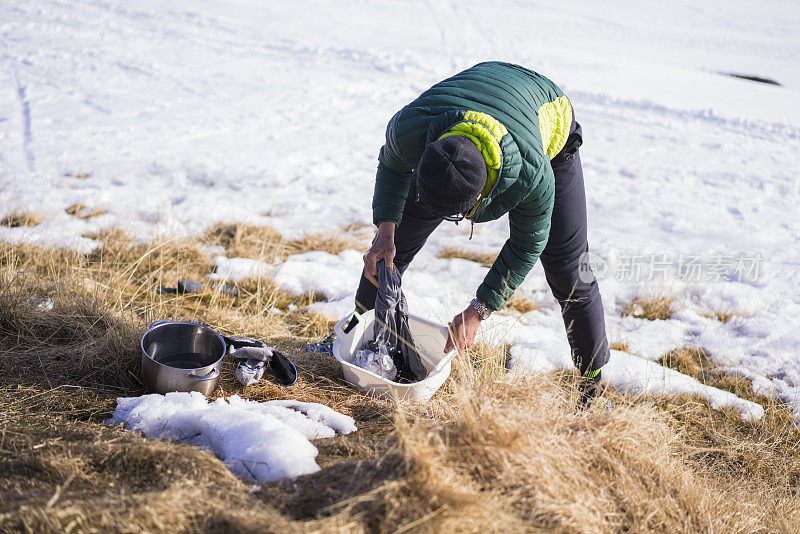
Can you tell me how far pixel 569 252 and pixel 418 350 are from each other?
899 mm

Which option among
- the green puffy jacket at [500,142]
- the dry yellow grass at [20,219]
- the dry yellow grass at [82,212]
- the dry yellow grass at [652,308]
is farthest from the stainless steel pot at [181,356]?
the dry yellow grass at [652,308]

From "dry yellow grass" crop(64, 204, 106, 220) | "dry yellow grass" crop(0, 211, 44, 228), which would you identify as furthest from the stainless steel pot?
"dry yellow grass" crop(64, 204, 106, 220)

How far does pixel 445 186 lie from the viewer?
1.84m

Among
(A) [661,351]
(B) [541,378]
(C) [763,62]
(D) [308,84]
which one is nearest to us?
(B) [541,378]

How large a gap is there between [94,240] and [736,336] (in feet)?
15.3

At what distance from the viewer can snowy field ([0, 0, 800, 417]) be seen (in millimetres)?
4117

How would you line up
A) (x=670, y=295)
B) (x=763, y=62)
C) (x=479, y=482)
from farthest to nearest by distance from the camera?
(x=763, y=62) → (x=670, y=295) → (x=479, y=482)

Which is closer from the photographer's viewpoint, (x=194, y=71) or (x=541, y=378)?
(x=541, y=378)

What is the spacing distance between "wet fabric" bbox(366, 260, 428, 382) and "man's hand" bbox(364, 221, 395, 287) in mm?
37

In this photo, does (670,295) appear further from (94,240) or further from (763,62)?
(763,62)

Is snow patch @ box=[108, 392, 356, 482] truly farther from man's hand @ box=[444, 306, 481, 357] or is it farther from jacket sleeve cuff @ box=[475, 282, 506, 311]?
jacket sleeve cuff @ box=[475, 282, 506, 311]

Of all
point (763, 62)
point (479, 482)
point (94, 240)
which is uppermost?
point (763, 62)

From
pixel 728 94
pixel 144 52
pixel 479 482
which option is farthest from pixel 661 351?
pixel 144 52

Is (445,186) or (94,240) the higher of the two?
(445,186)
